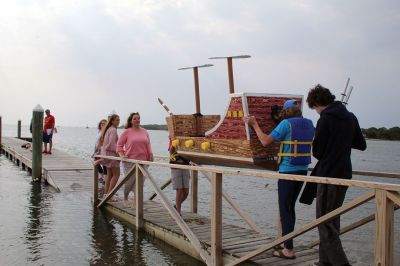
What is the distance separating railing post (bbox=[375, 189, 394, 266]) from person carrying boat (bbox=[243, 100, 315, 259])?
1.36 metres

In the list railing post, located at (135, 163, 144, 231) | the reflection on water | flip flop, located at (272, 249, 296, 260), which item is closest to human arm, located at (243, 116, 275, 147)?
flip flop, located at (272, 249, 296, 260)

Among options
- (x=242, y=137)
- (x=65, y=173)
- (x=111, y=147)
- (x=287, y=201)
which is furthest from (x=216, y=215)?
(x=65, y=173)

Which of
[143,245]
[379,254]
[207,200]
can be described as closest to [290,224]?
[379,254]

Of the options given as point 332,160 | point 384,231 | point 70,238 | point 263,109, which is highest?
point 263,109

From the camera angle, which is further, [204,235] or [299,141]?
[204,235]

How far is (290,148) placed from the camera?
4.45 metres

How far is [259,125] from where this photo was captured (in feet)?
16.2

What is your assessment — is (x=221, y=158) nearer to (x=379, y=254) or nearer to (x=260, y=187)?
(x=379, y=254)

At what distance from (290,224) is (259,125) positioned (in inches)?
45.0

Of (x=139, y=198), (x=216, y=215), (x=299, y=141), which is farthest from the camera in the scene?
(x=139, y=198)

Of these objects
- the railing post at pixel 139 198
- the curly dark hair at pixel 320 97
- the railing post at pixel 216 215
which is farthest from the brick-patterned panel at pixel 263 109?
the railing post at pixel 139 198

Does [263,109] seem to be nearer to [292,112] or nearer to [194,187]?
[292,112]

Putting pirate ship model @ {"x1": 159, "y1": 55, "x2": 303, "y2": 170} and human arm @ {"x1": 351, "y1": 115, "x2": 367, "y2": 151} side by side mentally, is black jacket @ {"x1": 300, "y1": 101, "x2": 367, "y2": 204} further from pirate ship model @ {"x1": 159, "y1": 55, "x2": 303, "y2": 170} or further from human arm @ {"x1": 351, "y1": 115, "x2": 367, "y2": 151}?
pirate ship model @ {"x1": 159, "y1": 55, "x2": 303, "y2": 170}

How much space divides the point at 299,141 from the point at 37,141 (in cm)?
1041
